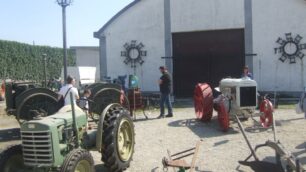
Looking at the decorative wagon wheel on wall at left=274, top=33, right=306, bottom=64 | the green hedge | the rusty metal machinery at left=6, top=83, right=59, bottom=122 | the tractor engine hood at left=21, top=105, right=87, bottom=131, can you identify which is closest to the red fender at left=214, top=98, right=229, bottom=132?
the rusty metal machinery at left=6, top=83, right=59, bottom=122

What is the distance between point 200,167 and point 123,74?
1288cm

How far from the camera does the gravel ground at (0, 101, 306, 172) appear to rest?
7.48 metres

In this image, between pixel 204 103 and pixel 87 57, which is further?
pixel 87 57

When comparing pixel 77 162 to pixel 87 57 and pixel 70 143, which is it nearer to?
pixel 70 143

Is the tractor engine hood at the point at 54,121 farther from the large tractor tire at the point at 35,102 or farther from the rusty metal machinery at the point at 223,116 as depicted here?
the rusty metal machinery at the point at 223,116

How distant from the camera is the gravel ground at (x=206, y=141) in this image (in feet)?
24.5

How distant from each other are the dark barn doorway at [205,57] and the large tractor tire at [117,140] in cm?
1174

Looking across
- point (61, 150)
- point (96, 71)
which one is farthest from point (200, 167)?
point (96, 71)

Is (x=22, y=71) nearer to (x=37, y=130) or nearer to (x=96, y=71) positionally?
(x=96, y=71)

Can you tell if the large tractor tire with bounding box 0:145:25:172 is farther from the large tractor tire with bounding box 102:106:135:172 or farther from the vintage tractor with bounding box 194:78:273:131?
the vintage tractor with bounding box 194:78:273:131

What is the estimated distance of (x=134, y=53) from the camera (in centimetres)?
1945

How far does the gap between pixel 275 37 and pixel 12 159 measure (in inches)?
538

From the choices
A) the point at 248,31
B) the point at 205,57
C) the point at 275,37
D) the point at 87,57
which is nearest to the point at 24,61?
the point at 87,57

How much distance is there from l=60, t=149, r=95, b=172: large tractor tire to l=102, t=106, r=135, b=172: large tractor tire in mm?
760
